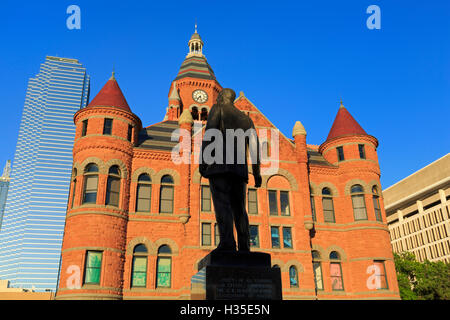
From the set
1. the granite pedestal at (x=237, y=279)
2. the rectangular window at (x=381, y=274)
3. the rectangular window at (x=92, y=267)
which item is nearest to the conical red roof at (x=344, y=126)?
the rectangular window at (x=381, y=274)

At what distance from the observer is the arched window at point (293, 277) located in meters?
25.7

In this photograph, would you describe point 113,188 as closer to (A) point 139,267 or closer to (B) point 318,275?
(A) point 139,267

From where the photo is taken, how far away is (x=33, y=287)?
521 feet

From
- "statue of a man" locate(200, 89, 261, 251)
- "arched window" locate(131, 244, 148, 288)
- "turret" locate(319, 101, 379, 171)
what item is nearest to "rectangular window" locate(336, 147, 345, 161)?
"turret" locate(319, 101, 379, 171)

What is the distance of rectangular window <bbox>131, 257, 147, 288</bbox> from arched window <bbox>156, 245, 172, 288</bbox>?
2.61ft

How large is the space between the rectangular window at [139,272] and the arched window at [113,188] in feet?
12.4

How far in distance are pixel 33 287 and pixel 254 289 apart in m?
178

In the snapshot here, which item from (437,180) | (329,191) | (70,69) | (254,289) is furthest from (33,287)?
(254,289)

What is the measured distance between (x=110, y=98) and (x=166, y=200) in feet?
27.1

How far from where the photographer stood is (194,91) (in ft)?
144

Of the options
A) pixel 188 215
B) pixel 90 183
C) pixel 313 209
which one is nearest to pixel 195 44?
pixel 313 209

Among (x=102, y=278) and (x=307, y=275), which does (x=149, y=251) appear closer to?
(x=102, y=278)

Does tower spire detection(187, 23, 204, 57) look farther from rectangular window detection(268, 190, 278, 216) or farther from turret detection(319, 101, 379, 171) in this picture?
rectangular window detection(268, 190, 278, 216)

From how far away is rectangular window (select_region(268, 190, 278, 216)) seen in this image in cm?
2768
